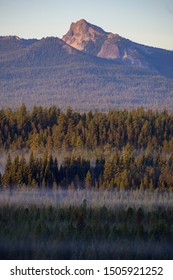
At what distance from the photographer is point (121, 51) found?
568 feet

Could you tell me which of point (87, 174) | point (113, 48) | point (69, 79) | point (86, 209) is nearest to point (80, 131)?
point (87, 174)

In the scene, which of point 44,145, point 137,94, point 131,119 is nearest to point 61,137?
point 44,145

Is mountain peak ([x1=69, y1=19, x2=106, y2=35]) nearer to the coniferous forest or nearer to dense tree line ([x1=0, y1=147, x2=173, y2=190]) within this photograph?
the coniferous forest

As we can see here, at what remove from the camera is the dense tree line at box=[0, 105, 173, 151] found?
2188 centimetres

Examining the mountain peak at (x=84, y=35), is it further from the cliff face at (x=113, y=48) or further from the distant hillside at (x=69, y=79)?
the distant hillside at (x=69, y=79)

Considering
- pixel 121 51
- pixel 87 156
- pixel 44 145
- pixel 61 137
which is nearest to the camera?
pixel 87 156

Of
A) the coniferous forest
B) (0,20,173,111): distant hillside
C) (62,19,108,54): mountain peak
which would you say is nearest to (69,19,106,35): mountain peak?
(62,19,108,54): mountain peak

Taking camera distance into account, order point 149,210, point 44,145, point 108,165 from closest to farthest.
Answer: point 149,210
point 108,165
point 44,145

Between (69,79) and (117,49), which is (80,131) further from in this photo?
(117,49)

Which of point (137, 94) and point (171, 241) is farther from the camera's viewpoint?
point (137, 94)

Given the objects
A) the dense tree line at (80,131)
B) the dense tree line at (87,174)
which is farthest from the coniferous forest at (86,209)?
the dense tree line at (80,131)

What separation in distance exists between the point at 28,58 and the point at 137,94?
27.2 meters

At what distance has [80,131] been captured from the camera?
2503 cm

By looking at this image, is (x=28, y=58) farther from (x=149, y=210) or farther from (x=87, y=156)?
(x=149, y=210)
